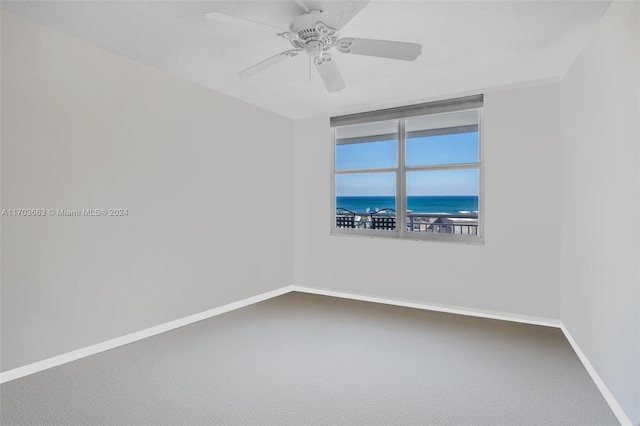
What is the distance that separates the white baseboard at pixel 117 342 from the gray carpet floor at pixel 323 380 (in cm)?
7

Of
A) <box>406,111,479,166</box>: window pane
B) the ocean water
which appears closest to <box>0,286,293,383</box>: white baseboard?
the ocean water

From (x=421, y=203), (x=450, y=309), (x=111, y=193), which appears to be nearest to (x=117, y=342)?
(x=111, y=193)

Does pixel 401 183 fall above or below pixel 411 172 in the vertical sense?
below

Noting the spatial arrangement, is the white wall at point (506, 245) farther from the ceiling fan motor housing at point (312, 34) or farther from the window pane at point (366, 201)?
the ceiling fan motor housing at point (312, 34)

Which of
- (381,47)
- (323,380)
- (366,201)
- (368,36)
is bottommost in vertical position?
(323,380)

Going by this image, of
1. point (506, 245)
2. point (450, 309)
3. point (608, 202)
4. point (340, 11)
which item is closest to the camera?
point (340, 11)

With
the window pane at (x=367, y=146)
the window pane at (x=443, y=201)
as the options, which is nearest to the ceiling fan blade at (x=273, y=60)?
the window pane at (x=367, y=146)

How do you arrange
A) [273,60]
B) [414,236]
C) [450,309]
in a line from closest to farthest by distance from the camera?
1. [273,60]
2. [450,309]
3. [414,236]

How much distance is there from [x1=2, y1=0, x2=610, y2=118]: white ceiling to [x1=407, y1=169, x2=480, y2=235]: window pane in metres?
0.96

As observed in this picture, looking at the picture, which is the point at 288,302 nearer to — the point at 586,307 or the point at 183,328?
the point at 183,328

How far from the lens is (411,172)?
4316 millimetres

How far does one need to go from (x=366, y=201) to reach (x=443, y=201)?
1.00 m

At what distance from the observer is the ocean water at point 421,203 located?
404 centimetres

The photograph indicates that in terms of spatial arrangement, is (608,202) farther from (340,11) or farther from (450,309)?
(450,309)
